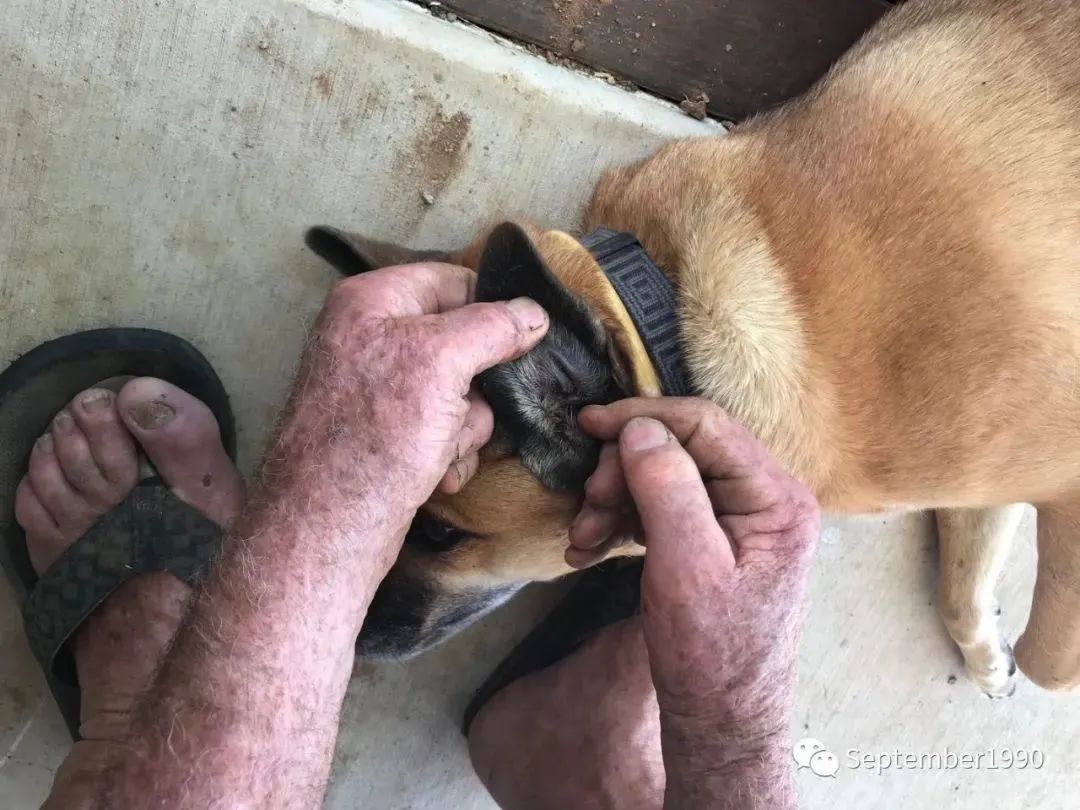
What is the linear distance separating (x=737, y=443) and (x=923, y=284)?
0.48 m

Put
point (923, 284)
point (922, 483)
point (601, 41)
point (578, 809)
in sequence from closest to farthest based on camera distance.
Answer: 1. point (923, 284)
2. point (922, 483)
3. point (578, 809)
4. point (601, 41)

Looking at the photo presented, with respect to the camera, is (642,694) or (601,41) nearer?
(642,694)

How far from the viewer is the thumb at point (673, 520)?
1.18 m

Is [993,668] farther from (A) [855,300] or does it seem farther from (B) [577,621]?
(A) [855,300]

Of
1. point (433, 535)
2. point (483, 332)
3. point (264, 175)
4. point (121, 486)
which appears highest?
point (483, 332)

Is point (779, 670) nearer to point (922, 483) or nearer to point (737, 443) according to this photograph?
point (737, 443)

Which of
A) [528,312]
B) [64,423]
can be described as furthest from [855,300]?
[64,423]

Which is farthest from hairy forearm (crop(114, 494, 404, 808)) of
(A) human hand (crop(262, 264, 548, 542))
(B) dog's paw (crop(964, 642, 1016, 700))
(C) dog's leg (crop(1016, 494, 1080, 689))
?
(B) dog's paw (crop(964, 642, 1016, 700))

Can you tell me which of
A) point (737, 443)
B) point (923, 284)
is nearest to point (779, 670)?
point (737, 443)

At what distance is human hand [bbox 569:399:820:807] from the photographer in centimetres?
119

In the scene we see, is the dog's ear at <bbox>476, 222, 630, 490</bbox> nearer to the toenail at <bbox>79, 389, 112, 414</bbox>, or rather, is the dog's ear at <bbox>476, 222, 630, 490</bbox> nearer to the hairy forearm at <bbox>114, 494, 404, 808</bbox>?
the hairy forearm at <bbox>114, 494, 404, 808</bbox>

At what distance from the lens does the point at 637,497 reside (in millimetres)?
1202

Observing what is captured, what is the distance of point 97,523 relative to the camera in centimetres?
187

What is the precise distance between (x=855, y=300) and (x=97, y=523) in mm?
1604
